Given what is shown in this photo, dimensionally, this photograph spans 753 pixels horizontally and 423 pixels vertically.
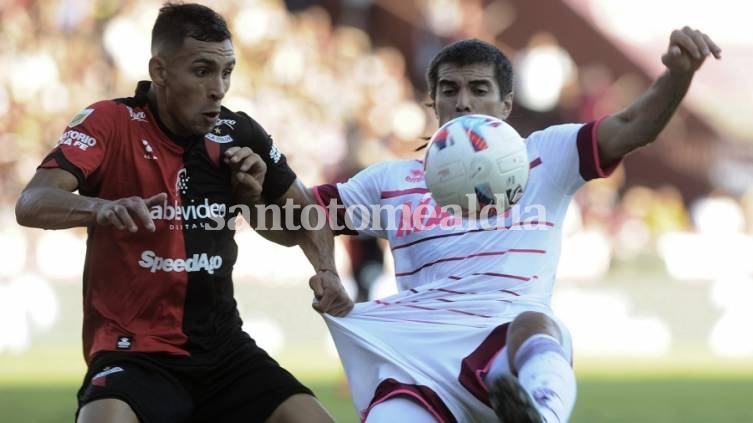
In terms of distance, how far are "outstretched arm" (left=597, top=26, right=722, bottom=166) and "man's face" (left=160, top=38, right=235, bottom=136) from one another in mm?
1752

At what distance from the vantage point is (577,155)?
5875mm

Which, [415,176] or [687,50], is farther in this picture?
[415,176]

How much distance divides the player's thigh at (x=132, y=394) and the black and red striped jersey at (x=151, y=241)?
119 mm

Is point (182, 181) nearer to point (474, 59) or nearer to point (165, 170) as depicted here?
point (165, 170)

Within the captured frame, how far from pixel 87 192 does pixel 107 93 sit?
12.4 metres

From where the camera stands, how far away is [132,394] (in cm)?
519

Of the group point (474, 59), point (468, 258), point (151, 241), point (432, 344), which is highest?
Answer: point (474, 59)

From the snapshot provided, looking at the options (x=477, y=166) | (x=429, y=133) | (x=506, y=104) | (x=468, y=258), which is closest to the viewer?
(x=477, y=166)

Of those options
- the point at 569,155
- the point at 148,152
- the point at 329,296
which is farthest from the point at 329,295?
the point at 569,155

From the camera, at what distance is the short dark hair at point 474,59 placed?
6.29 meters

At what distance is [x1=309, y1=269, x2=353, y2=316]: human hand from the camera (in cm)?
601

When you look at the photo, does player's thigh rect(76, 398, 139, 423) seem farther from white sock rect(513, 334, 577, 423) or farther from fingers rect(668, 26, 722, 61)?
fingers rect(668, 26, 722, 61)

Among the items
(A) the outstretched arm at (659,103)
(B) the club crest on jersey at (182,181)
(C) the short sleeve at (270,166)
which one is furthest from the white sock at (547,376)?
(B) the club crest on jersey at (182,181)

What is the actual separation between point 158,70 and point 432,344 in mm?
1773
